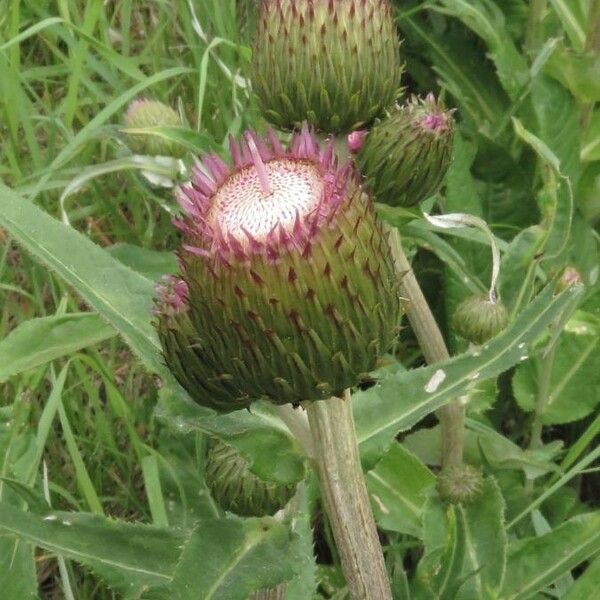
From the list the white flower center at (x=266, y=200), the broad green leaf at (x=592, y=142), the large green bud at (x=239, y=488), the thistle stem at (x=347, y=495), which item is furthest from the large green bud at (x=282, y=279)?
the broad green leaf at (x=592, y=142)

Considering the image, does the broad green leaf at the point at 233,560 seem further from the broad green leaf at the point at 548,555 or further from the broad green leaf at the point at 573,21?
the broad green leaf at the point at 573,21

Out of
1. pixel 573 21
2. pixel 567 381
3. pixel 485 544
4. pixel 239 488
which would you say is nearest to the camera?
pixel 239 488

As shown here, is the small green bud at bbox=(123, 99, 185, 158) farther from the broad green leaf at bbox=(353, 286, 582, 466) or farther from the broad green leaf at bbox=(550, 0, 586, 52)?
the broad green leaf at bbox=(550, 0, 586, 52)

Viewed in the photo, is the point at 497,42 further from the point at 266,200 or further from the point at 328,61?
the point at 266,200

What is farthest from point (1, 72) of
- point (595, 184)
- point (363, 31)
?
point (595, 184)

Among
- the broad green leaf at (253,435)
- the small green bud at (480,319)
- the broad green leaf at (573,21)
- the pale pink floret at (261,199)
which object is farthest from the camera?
the broad green leaf at (573,21)

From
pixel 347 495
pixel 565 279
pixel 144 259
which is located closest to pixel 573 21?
pixel 565 279
